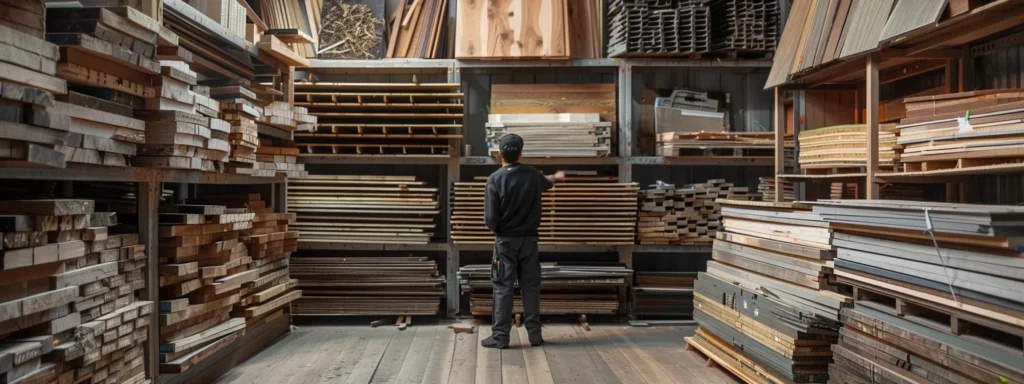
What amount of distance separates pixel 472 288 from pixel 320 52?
295 centimetres

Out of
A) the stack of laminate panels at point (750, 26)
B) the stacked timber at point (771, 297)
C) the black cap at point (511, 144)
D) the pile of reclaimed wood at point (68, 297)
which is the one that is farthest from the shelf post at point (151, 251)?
the stack of laminate panels at point (750, 26)

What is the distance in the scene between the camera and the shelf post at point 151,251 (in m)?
4.78

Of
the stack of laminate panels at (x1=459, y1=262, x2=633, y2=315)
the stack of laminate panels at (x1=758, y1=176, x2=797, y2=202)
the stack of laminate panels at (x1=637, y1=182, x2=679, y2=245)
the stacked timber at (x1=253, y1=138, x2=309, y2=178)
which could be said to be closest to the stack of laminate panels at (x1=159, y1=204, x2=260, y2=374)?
the stacked timber at (x1=253, y1=138, x2=309, y2=178)

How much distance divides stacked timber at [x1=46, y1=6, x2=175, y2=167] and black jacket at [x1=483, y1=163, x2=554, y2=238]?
293 cm

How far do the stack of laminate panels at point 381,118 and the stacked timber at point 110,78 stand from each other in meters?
3.28

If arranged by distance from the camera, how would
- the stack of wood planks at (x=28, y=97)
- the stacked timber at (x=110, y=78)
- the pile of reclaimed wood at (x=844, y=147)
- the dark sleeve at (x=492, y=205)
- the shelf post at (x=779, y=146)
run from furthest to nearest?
1. the dark sleeve at (x=492, y=205)
2. the shelf post at (x=779, y=146)
3. the pile of reclaimed wood at (x=844, y=147)
4. the stacked timber at (x=110, y=78)
5. the stack of wood planks at (x=28, y=97)

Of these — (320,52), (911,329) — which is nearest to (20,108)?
(911,329)

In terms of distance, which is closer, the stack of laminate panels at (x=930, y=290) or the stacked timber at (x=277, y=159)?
the stack of laminate panels at (x=930, y=290)

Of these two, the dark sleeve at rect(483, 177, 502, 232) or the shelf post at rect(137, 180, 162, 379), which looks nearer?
the shelf post at rect(137, 180, 162, 379)

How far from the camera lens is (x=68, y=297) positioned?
384 cm

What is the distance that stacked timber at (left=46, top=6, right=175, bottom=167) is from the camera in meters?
3.80

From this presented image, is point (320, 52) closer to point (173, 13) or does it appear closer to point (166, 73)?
point (173, 13)

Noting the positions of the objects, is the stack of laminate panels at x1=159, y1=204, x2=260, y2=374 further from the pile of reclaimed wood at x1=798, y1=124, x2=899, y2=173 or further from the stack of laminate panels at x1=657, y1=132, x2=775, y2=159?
the pile of reclaimed wood at x1=798, y1=124, x2=899, y2=173

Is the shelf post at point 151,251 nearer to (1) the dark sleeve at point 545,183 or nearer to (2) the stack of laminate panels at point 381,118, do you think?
(2) the stack of laminate panels at point 381,118
